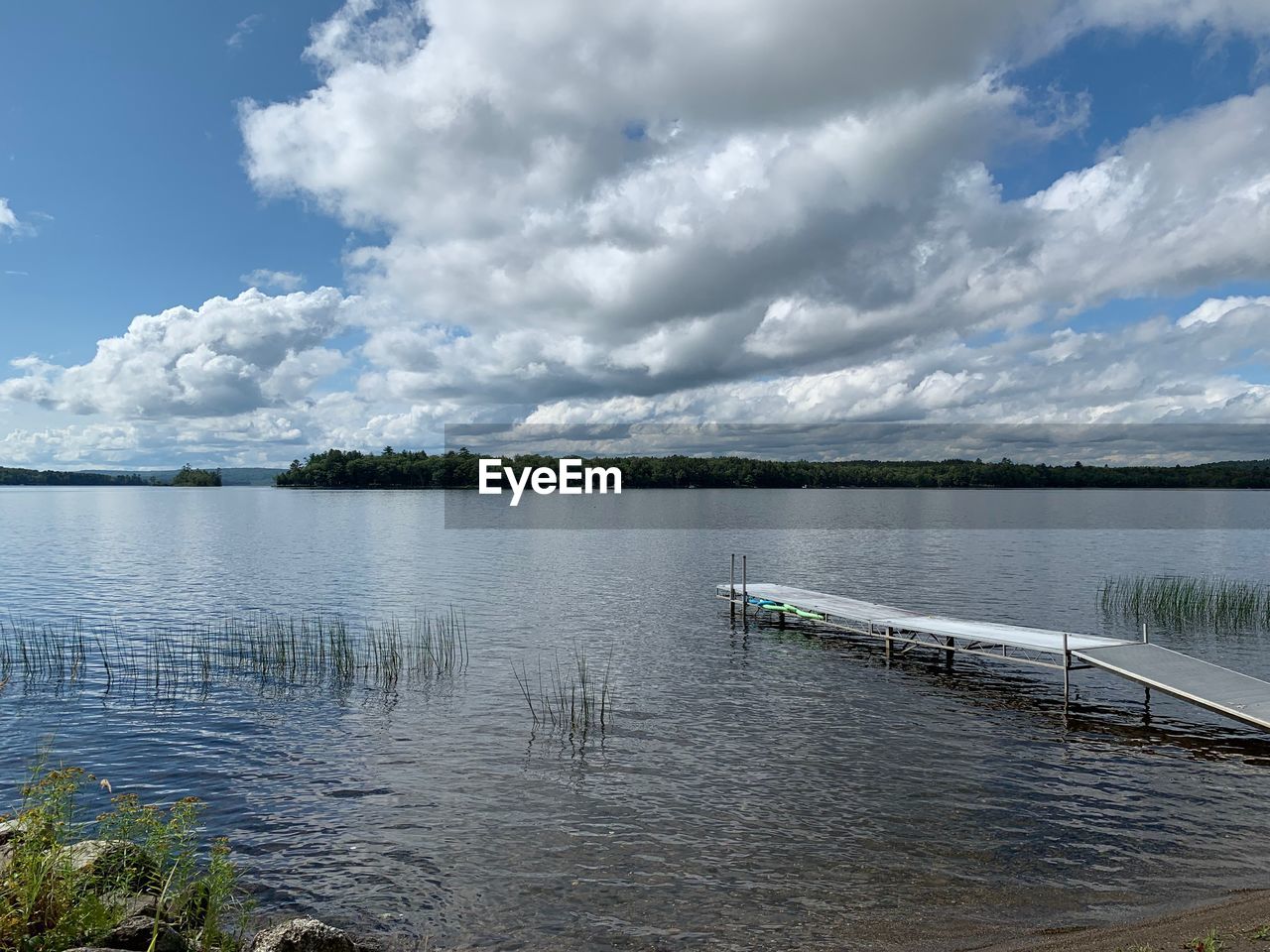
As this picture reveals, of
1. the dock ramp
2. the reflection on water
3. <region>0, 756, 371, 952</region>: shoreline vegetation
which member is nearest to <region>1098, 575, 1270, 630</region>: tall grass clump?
the reflection on water

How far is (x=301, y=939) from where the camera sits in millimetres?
8867

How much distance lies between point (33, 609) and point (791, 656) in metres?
32.4

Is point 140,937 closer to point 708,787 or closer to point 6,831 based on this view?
point 6,831

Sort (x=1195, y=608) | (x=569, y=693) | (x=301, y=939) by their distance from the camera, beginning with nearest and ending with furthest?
(x=301, y=939) → (x=569, y=693) → (x=1195, y=608)

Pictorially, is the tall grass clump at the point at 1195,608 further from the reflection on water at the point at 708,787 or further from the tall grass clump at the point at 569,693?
the tall grass clump at the point at 569,693

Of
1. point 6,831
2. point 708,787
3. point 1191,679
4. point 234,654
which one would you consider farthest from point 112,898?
point 1191,679

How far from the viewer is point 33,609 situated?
3431 cm

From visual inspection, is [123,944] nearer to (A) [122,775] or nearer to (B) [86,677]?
(A) [122,775]

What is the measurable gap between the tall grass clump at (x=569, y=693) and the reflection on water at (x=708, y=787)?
0.57 metres

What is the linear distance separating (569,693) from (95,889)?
13796 millimetres

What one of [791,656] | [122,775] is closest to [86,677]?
[122,775]

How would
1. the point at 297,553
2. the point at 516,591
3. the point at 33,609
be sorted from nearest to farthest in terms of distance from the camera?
the point at 33,609 → the point at 516,591 → the point at 297,553

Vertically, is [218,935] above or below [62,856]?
below

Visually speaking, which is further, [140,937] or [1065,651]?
[1065,651]
